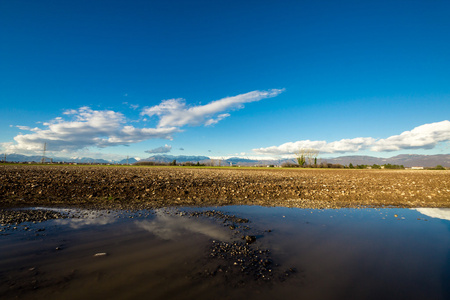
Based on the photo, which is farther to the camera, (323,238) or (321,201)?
(321,201)

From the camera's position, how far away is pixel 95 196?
14.4 meters

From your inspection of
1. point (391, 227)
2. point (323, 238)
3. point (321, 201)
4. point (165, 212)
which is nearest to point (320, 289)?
point (323, 238)

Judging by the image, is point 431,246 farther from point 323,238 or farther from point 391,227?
point 323,238

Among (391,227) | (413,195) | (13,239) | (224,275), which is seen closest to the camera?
(224,275)

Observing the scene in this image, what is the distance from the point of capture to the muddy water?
461 cm

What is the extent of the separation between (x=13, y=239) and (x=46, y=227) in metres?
1.37

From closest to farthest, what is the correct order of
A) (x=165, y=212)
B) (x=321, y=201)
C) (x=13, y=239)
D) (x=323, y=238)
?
(x=13, y=239), (x=323, y=238), (x=165, y=212), (x=321, y=201)

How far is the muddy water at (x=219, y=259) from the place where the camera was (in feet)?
15.1

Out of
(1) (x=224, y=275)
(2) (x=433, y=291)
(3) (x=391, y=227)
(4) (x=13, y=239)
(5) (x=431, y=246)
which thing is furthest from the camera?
(3) (x=391, y=227)

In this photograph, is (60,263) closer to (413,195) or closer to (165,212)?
(165,212)

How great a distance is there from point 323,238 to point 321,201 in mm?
8011

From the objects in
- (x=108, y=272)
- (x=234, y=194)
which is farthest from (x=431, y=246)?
(x=234, y=194)

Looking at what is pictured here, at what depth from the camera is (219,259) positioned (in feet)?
19.9

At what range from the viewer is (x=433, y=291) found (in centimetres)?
481
